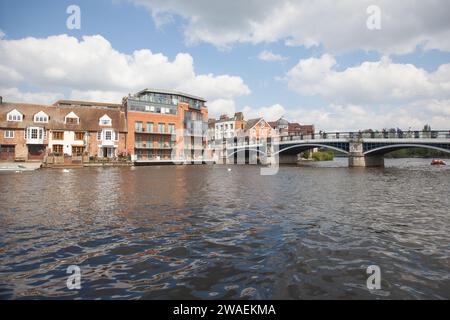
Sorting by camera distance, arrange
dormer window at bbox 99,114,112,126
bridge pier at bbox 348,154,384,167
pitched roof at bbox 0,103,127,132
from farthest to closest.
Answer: dormer window at bbox 99,114,112,126 → pitched roof at bbox 0,103,127,132 → bridge pier at bbox 348,154,384,167

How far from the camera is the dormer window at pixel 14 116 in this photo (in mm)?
59750

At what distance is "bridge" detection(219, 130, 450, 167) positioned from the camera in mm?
49069

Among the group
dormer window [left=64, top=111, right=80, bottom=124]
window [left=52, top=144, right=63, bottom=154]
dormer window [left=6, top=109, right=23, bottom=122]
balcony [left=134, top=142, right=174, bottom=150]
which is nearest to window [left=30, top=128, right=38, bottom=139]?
window [left=52, top=144, right=63, bottom=154]

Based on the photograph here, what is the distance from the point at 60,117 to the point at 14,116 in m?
8.20

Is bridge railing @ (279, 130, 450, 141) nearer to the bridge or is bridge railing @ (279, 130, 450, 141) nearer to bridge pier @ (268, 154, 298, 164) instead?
the bridge

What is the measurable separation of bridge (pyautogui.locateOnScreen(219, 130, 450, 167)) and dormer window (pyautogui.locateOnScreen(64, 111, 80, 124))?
41.1 metres

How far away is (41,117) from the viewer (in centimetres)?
6225

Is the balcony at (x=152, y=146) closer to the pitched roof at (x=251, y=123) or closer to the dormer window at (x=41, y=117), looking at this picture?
the dormer window at (x=41, y=117)

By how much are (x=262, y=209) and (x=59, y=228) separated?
28.8ft

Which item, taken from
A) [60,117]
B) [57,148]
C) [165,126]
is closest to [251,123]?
[165,126]

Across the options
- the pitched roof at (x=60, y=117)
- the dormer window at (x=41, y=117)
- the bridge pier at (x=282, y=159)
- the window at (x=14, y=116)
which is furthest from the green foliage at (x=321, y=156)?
the window at (x=14, y=116)

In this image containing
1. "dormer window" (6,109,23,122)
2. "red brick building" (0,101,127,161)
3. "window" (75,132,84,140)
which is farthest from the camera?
"window" (75,132,84,140)
